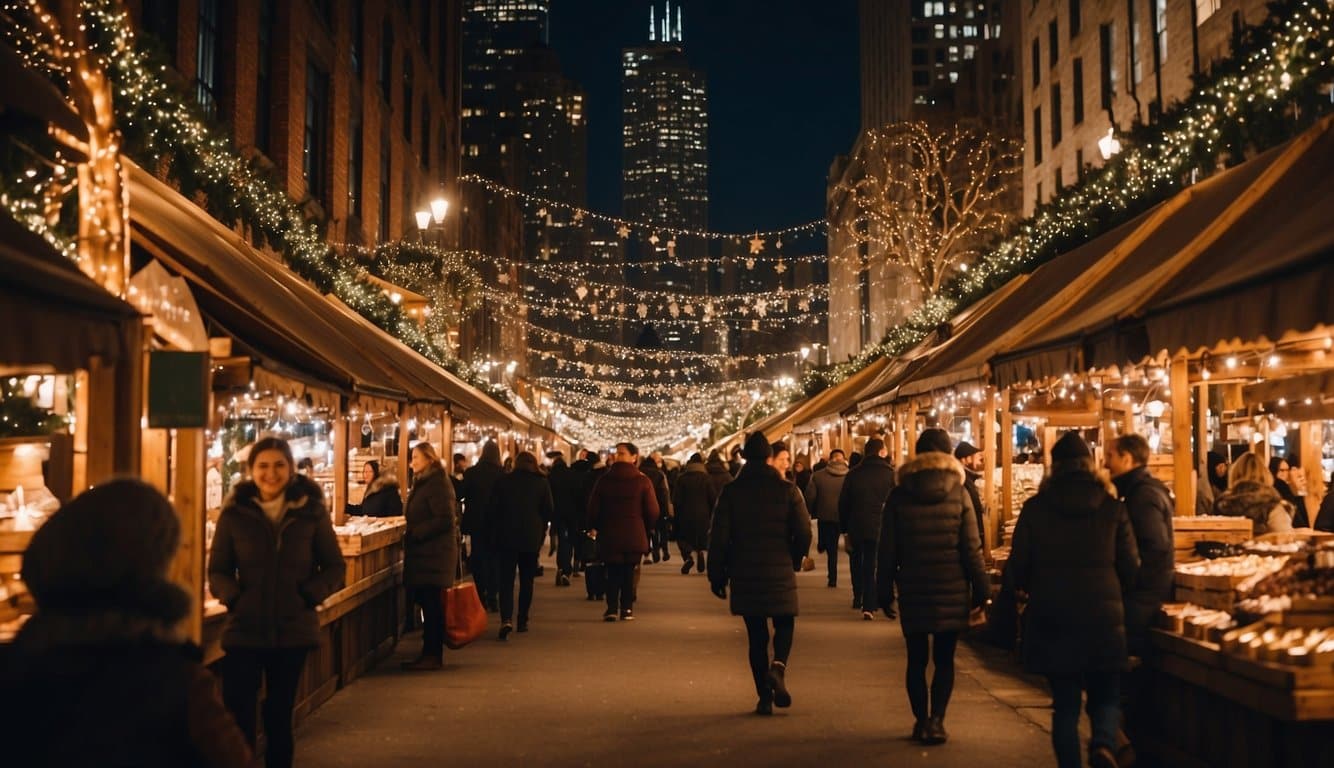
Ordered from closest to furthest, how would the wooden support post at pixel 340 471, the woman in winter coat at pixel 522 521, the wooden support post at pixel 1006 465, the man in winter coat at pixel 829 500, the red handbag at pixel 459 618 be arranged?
the red handbag at pixel 459 618, the wooden support post at pixel 340 471, the woman in winter coat at pixel 522 521, the wooden support post at pixel 1006 465, the man in winter coat at pixel 829 500

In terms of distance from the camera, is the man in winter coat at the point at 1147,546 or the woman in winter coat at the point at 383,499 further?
the woman in winter coat at the point at 383,499

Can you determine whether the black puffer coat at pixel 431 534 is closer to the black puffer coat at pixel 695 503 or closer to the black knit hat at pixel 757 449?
the black knit hat at pixel 757 449

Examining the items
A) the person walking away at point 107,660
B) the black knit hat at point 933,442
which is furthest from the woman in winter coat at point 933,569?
the person walking away at point 107,660

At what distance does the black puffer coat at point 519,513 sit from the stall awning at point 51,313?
28.1 ft

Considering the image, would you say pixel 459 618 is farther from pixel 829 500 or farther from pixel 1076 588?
pixel 829 500

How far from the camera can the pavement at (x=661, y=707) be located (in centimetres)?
836

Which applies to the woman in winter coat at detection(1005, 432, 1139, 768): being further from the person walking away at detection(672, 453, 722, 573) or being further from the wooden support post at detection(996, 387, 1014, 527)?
the person walking away at detection(672, 453, 722, 573)

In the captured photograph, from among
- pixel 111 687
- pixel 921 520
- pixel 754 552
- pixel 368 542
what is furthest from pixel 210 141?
pixel 111 687

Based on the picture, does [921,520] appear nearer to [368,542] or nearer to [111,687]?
[368,542]

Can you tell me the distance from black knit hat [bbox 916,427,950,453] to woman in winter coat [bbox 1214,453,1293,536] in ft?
14.9

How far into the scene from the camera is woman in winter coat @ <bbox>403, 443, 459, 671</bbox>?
1147 cm

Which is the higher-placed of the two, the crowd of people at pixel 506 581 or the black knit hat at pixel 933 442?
the black knit hat at pixel 933 442

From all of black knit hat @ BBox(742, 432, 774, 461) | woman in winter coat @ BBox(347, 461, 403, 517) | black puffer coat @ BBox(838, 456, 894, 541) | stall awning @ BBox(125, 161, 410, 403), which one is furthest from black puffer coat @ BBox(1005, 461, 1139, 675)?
woman in winter coat @ BBox(347, 461, 403, 517)

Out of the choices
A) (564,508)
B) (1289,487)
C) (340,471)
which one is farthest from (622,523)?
(1289,487)
